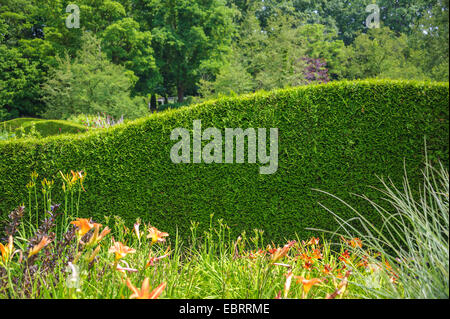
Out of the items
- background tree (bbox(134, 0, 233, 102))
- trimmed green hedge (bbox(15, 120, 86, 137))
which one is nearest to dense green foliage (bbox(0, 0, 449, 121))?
background tree (bbox(134, 0, 233, 102))

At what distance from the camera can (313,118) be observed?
3.34 metres

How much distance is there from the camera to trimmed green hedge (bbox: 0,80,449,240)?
306 centimetres

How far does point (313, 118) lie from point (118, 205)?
9.08 ft

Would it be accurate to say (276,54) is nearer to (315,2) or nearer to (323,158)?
(315,2)

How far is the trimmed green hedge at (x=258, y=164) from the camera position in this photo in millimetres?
3061

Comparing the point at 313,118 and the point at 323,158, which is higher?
the point at 313,118

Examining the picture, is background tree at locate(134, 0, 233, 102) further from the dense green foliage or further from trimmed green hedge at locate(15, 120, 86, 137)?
trimmed green hedge at locate(15, 120, 86, 137)

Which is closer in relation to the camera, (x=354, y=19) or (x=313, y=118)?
(x=313, y=118)

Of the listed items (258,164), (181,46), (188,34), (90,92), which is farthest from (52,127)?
(181,46)

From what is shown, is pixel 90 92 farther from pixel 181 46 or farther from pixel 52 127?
pixel 181 46

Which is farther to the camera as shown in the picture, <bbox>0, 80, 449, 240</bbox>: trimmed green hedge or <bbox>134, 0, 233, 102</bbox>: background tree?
<bbox>134, 0, 233, 102</bbox>: background tree

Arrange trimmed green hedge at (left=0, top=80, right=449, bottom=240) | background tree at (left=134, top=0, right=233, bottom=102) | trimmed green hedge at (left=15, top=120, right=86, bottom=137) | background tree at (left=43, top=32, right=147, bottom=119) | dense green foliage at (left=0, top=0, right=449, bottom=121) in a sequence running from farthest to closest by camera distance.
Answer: background tree at (left=134, top=0, right=233, bottom=102) < dense green foliage at (left=0, top=0, right=449, bottom=121) < background tree at (left=43, top=32, right=147, bottom=119) < trimmed green hedge at (left=15, top=120, right=86, bottom=137) < trimmed green hedge at (left=0, top=80, right=449, bottom=240)
